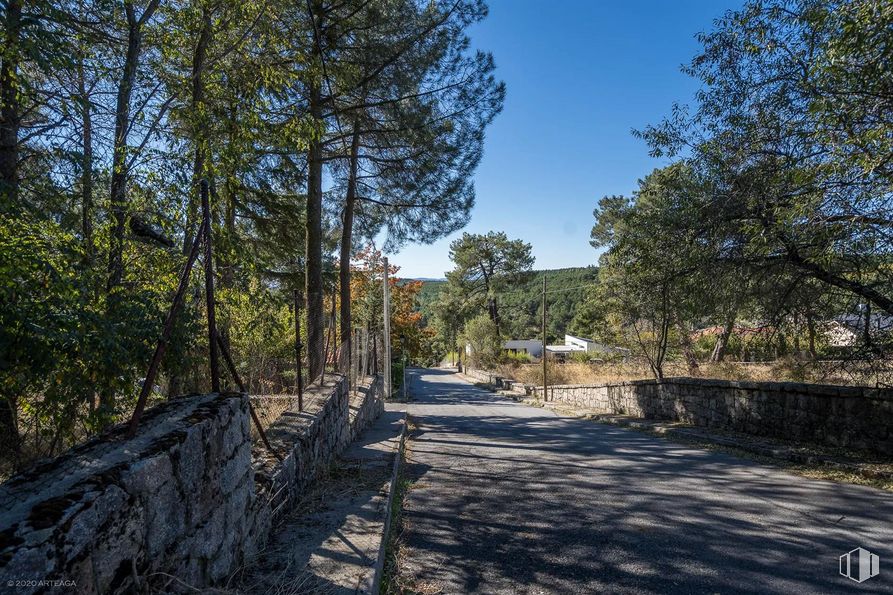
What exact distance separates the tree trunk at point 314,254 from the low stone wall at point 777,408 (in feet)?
27.5

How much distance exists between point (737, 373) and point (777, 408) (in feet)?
15.5

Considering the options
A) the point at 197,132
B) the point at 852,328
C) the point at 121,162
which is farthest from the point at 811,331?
the point at 121,162

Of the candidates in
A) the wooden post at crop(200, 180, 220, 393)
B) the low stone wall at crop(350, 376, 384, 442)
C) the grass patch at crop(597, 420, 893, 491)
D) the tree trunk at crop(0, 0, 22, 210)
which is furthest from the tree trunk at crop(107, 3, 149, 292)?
the grass patch at crop(597, 420, 893, 491)

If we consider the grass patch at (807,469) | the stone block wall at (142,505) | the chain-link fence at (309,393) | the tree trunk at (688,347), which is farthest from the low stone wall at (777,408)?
the stone block wall at (142,505)

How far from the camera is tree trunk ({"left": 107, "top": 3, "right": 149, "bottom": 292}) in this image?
364 centimetres

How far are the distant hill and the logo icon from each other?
127 feet

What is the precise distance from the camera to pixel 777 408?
28.1 ft

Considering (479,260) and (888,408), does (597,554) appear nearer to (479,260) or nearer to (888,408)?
(888,408)

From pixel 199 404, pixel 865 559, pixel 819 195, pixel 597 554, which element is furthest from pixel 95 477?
pixel 819 195

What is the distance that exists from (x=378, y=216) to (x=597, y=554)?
10.9 metres

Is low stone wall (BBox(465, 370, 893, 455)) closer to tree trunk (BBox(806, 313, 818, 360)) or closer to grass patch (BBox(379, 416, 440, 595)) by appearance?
tree trunk (BBox(806, 313, 818, 360))

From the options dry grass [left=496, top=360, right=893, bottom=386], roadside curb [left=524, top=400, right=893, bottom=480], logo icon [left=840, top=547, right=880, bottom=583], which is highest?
dry grass [left=496, top=360, right=893, bottom=386]

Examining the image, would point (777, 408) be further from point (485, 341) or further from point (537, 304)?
point (537, 304)

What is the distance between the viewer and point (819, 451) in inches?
284
